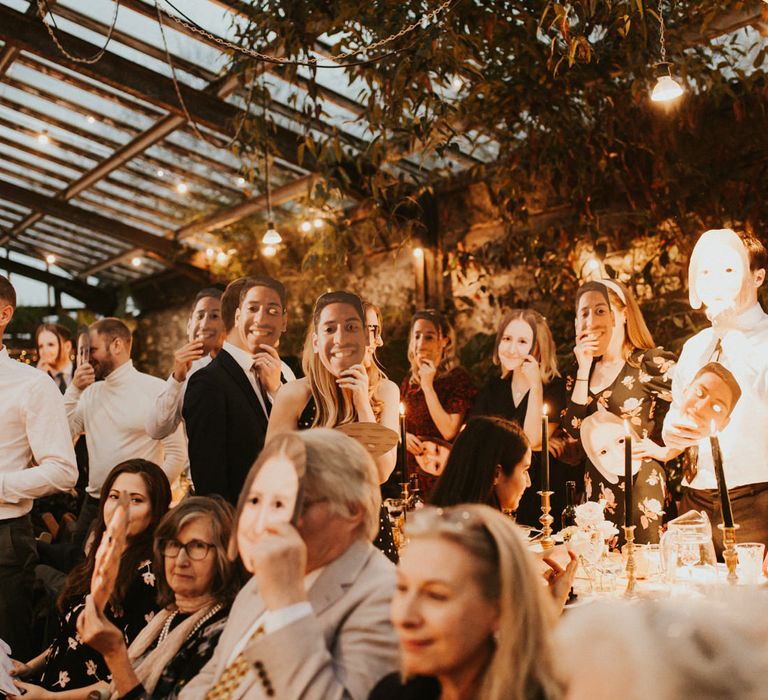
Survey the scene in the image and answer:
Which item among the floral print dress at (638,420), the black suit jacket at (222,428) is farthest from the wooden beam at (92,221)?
the black suit jacket at (222,428)

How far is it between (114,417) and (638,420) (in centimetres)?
219

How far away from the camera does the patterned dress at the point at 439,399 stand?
409 cm

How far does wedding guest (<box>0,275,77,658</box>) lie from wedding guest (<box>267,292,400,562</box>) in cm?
132

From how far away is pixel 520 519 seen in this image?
3.45 m

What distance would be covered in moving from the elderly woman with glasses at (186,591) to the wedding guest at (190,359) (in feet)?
3.20

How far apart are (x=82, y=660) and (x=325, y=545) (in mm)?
1329

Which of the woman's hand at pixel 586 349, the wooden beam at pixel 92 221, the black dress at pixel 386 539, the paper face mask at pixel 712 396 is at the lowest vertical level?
the black dress at pixel 386 539

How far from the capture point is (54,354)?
5.33 metres

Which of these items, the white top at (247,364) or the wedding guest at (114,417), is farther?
the wedding guest at (114,417)

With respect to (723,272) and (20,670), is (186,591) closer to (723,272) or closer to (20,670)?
(20,670)

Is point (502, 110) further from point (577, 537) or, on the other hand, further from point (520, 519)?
point (577, 537)

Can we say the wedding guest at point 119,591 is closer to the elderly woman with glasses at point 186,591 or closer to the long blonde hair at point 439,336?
the elderly woman with glasses at point 186,591

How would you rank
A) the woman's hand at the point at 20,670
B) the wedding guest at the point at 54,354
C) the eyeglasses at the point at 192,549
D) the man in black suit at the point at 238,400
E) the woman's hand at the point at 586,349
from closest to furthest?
the eyeglasses at the point at 192,549 → the man in black suit at the point at 238,400 → the woman's hand at the point at 20,670 → the woman's hand at the point at 586,349 → the wedding guest at the point at 54,354

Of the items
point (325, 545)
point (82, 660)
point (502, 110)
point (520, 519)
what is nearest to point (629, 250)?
point (502, 110)
